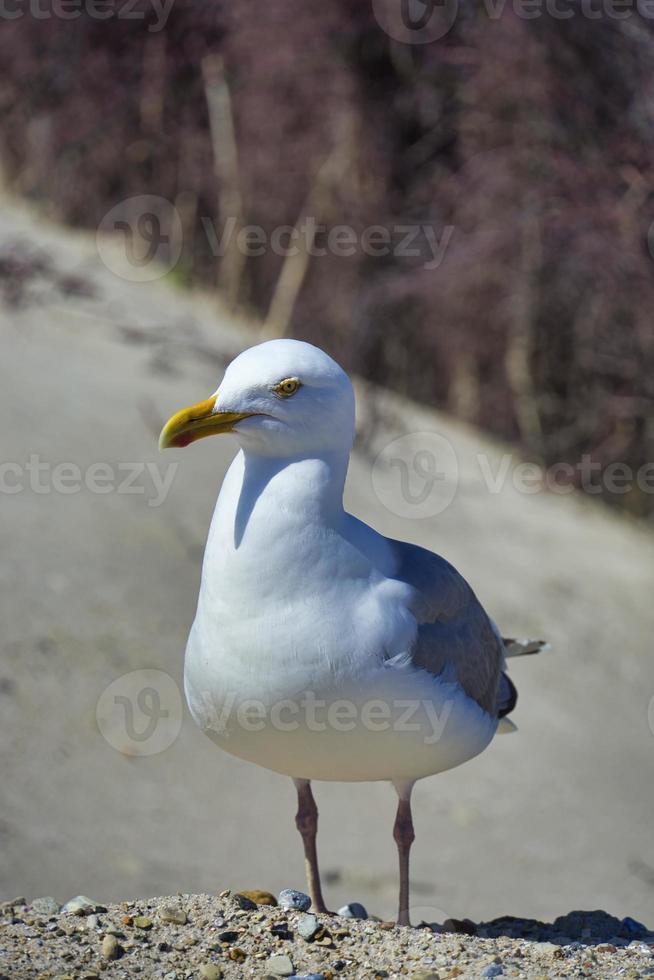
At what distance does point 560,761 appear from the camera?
288 inches

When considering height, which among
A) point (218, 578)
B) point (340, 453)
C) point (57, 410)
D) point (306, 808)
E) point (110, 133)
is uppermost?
point (340, 453)

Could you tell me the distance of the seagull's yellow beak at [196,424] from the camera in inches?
129

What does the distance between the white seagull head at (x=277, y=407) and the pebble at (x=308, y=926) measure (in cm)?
123

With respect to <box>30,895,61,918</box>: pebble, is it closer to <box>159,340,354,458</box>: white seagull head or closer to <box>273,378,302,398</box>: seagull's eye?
<box>159,340,354,458</box>: white seagull head

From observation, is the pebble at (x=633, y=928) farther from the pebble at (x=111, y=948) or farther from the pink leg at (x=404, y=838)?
the pebble at (x=111, y=948)

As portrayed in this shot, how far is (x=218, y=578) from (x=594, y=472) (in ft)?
29.2

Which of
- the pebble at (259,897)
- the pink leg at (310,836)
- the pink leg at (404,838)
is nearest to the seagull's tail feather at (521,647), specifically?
the pink leg at (404,838)

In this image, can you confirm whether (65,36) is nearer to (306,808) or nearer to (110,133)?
(110,133)

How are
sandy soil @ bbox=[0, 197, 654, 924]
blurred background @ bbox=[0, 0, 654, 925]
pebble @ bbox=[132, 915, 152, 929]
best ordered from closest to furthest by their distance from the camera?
1. pebble @ bbox=[132, 915, 152, 929]
2. sandy soil @ bbox=[0, 197, 654, 924]
3. blurred background @ bbox=[0, 0, 654, 925]

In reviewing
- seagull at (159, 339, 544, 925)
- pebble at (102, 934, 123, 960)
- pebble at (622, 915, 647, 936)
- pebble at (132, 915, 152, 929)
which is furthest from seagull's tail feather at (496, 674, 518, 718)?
pebble at (102, 934, 123, 960)

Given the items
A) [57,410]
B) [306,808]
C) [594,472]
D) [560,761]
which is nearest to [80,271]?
[57,410]

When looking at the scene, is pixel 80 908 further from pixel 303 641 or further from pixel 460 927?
pixel 460 927

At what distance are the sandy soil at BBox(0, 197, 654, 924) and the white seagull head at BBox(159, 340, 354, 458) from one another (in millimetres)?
3009

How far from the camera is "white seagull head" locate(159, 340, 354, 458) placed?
10.8ft
